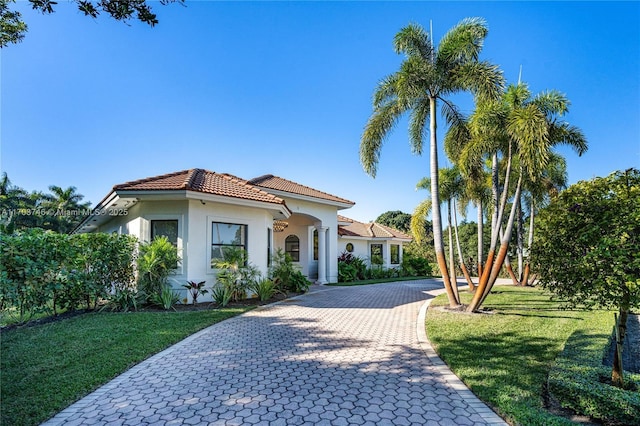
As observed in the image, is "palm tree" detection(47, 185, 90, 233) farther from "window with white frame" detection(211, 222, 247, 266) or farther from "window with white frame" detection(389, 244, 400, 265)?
"window with white frame" detection(211, 222, 247, 266)

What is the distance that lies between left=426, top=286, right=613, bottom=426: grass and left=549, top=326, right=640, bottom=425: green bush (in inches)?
11.5

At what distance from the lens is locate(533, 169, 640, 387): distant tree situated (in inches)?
155

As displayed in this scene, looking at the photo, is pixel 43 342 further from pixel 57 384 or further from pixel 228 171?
pixel 228 171

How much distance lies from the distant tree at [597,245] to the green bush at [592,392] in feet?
1.14

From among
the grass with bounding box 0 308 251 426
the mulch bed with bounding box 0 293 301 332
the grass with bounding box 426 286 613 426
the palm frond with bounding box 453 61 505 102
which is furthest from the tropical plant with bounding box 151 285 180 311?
the palm frond with bounding box 453 61 505 102

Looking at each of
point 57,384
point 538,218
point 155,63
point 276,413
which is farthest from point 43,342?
point 538,218

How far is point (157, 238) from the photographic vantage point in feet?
36.9

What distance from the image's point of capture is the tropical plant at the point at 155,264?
34.9ft

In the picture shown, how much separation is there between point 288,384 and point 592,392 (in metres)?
3.81

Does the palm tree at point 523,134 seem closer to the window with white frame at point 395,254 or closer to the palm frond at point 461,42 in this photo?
the palm frond at point 461,42

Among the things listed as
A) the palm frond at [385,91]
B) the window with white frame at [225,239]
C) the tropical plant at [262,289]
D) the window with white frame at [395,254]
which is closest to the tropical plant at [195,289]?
the window with white frame at [225,239]

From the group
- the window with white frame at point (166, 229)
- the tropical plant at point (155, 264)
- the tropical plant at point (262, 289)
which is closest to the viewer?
the tropical plant at point (155, 264)

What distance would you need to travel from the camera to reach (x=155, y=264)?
1073cm

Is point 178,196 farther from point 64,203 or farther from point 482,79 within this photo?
point 64,203
